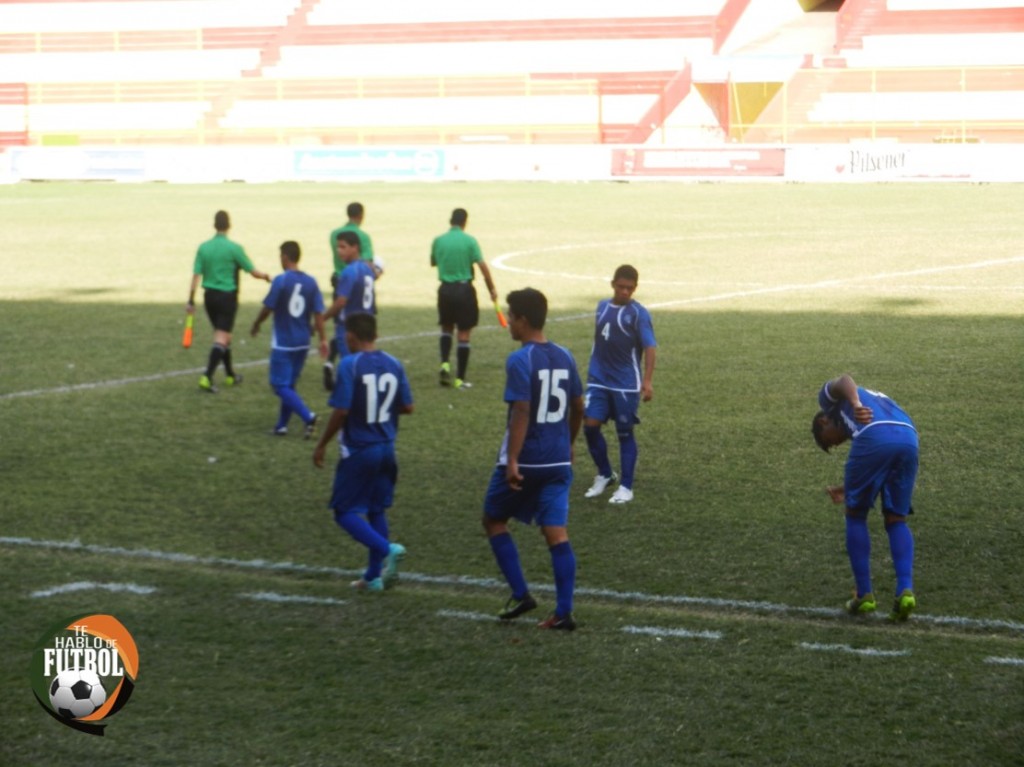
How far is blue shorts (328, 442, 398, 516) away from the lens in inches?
367

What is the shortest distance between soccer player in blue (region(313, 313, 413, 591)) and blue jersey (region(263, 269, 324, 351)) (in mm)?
4822

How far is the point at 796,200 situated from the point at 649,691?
110ft

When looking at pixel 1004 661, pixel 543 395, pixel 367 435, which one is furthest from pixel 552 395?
pixel 1004 661

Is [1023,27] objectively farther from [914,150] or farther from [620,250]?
[620,250]

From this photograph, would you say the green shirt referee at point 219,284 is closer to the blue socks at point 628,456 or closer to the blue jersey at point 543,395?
the blue socks at point 628,456

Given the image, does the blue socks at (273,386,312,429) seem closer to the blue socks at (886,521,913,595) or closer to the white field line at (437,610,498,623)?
the white field line at (437,610,498,623)

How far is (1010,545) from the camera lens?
10305 millimetres

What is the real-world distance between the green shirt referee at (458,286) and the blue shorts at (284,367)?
2644 millimetres

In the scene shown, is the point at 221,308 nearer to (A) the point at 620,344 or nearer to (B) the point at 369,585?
(A) the point at 620,344

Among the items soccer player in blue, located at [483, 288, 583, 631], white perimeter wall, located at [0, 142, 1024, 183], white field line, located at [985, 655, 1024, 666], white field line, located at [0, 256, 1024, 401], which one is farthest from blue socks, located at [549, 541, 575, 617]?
white perimeter wall, located at [0, 142, 1024, 183]

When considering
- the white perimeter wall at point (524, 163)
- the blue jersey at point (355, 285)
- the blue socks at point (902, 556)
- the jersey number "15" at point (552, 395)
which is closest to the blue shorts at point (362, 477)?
the jersey number "15" at point (552, 395)

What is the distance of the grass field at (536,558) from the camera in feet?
23.6

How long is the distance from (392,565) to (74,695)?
2.84 metres

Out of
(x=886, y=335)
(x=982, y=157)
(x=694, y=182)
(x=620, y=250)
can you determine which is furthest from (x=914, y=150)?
(x=886, y=335)
